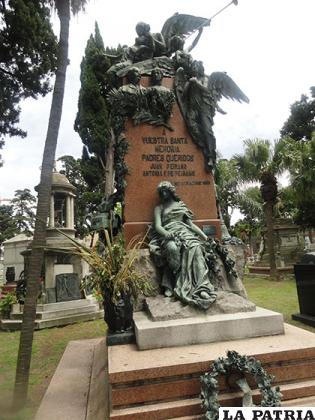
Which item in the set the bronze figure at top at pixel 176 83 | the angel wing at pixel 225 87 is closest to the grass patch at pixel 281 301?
the bronze figure at top at pixel 176 83

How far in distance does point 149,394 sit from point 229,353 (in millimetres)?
716

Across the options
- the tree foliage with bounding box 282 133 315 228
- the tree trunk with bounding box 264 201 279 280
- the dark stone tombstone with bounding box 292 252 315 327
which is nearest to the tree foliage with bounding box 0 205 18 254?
the tree trunk with bounding box 264 201 279 280

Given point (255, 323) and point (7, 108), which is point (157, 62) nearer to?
point (255, 323)

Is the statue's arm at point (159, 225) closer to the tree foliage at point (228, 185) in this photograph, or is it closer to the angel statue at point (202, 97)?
Answer: the angel statue at point (202, 97)

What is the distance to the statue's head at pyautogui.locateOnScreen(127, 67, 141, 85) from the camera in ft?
18.0

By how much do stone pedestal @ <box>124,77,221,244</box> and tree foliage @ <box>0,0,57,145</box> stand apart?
8.54 m

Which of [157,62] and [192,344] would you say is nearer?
[192,344]

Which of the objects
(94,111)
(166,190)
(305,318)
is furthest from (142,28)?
(94,111)

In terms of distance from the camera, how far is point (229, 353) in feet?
9.40

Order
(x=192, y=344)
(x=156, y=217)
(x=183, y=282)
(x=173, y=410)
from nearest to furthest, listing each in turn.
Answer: (x=173, y=410), (x=192, y=344), (x=183, y=282), (x=156, y=217)

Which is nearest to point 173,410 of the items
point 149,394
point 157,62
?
point 149,394

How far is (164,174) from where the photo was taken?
534cm

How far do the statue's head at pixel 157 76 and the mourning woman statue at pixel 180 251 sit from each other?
1.74 metres

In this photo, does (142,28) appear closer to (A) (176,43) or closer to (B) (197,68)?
(A) (176,43)
